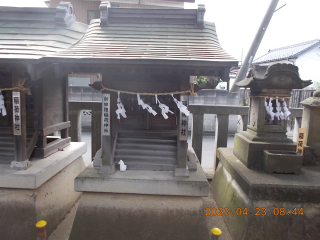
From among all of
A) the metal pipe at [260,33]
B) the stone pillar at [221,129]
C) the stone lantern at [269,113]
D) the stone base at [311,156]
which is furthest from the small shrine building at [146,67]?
the metal pipe at [260,33]

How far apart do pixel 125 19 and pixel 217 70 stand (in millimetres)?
3090

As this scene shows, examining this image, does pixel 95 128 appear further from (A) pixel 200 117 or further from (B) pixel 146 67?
(B) pixel 146 67

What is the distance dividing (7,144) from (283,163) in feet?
22.0

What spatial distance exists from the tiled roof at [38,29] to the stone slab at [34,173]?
254 cm

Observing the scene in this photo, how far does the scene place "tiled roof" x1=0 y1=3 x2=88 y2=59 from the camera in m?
5.05

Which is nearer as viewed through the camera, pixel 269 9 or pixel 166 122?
pixel 166 122

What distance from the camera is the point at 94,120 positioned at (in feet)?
25.8

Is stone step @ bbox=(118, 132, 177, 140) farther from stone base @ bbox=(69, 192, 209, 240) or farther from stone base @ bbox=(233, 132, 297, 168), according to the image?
stone base @ bbox=(233, 132, 297, 168)

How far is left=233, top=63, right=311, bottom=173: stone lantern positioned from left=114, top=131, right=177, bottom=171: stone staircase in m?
1.93

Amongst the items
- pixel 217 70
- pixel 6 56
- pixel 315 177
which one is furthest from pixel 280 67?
pixel 6 56

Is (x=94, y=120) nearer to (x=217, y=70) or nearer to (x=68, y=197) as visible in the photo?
(x=68, y=197)

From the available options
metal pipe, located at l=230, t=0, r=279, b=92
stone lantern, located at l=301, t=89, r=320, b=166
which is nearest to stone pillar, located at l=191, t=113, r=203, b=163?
stone lantern, located at l=301, t=89, r=320, b=166

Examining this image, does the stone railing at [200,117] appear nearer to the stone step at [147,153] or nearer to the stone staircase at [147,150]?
the stone staircase at [147,150]

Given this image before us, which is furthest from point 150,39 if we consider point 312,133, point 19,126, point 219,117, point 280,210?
point 312,133
